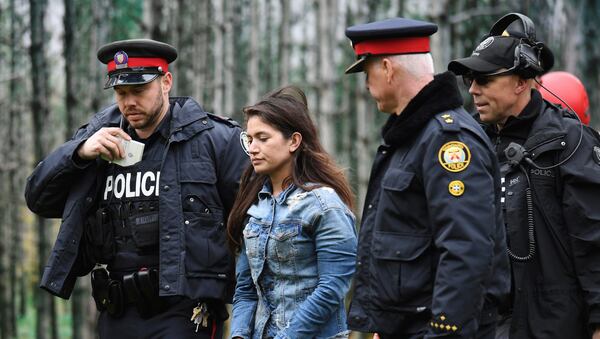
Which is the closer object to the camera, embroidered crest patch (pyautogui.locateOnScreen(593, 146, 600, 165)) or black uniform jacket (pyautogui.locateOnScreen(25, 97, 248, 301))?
embroidered crest patch (pyautogui.locateOnScreen(593, 146, 600, 165))

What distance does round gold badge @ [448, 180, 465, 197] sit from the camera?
303 cm

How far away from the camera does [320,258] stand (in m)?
3.83

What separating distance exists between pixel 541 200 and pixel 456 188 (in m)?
1.15

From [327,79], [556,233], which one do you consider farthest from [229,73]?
[556,233]

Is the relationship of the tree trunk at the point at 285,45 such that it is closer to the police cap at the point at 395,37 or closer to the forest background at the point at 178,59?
the forest background at the point at 178,59

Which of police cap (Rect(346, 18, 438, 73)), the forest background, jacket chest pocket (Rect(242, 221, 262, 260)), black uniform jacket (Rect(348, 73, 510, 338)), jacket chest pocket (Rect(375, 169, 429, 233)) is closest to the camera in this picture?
black uniform jacket (Rect(348, 73, 510, 338))

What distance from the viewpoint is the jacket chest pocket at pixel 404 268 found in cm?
314

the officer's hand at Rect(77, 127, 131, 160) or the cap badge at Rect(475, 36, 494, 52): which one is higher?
the cap badge at Rect(475, 36, 494, 52)

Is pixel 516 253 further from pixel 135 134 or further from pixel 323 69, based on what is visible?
pixel 323 69

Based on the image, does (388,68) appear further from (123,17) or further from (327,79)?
(123,17)

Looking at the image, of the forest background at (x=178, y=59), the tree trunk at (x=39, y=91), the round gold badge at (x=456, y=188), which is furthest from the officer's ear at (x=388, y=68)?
the tree trunk at (x=39, y=91)

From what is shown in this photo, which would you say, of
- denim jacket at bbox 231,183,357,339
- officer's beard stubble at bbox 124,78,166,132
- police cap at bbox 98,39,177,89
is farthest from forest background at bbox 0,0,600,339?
denim jacket at bbox 231,183,357,339

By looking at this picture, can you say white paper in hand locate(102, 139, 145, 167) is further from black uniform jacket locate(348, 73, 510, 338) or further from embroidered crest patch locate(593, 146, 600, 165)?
embroidered crest patch locate(593, 146, 600, 165)

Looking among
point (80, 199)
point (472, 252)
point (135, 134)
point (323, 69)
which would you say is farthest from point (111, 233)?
point (323, 69)
